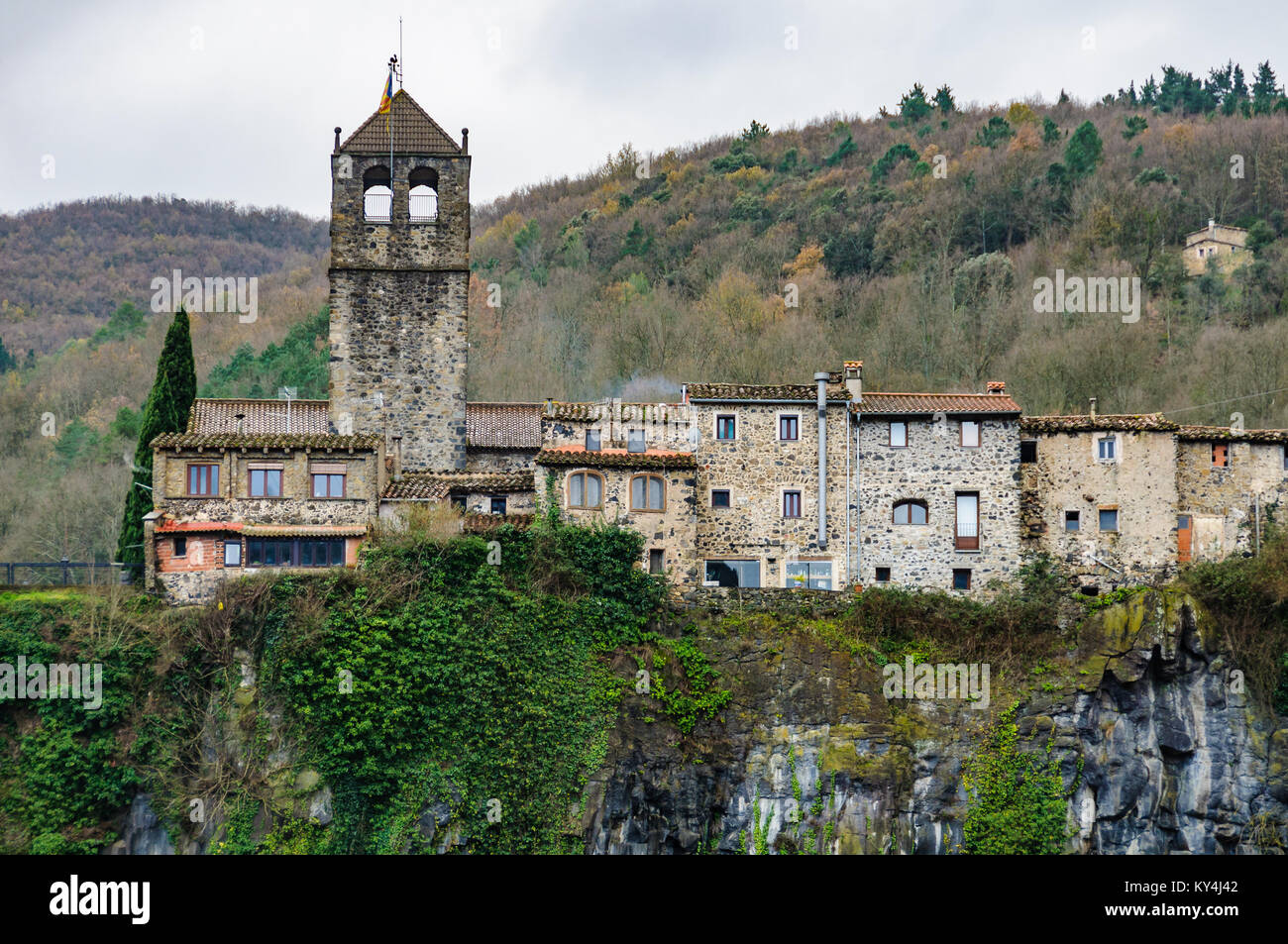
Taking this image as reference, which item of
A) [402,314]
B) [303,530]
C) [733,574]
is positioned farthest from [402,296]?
[733,574]

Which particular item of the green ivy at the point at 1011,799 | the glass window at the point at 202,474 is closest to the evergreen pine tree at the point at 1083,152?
the green ivy at the point at 1011,799

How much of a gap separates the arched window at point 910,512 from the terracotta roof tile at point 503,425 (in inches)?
448

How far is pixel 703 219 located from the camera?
82375 mm

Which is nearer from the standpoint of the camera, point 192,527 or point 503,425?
point 192,527

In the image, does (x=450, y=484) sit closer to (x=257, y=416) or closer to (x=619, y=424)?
(x=619, y=424)

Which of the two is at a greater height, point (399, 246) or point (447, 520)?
point (399, 246)

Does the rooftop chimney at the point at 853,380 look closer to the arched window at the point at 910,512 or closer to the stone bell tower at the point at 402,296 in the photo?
the arched window at the point at 910,512

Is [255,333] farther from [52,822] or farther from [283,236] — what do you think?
[52,822]

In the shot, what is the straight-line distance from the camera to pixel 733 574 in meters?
38.5

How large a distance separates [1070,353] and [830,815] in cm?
2422

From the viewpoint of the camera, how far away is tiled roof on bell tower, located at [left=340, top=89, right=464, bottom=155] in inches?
1650

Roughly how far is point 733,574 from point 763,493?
8.38ft

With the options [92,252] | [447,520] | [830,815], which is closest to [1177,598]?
[830,815]
